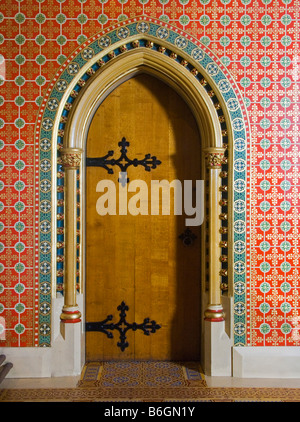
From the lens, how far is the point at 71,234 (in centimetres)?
355

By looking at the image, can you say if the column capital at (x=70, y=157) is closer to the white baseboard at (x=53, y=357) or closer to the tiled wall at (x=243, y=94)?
the tiled wall at (x=243, y=94)

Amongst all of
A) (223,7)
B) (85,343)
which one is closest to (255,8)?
(223,7)

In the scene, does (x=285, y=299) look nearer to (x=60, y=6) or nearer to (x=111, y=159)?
(x=111, y=159)

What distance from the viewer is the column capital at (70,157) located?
11.6 feet

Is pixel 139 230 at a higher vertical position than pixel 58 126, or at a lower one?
lower

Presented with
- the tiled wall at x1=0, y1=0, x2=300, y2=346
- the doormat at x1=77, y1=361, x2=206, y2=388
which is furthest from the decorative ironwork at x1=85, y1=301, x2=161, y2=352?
the tiled wall at x1=0, y1=0, x2=300, y2=346

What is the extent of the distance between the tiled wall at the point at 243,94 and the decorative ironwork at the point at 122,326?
0.52m

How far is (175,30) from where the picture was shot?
355 cm

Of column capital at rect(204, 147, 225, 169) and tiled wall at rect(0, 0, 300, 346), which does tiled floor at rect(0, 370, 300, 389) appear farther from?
column capital at rect(204, 147, 225, 169)

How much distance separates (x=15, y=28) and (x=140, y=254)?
1985mm

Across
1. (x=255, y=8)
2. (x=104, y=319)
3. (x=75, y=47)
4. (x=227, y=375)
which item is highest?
(x=255, y=8)

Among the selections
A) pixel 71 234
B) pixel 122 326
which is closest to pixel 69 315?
pixel 122 326

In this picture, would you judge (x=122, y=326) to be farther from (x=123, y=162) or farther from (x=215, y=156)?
(x=215, y=156)

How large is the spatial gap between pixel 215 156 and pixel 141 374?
1.73 m
